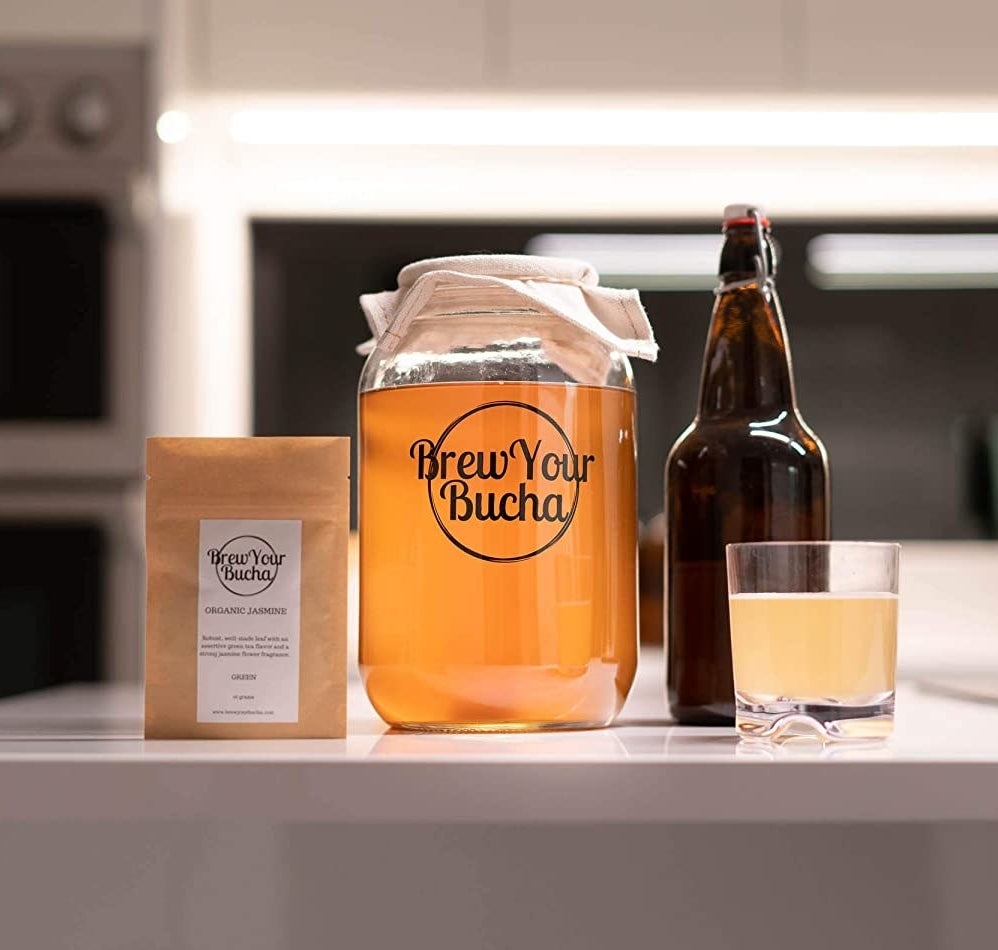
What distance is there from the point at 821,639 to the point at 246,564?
26 centimetres

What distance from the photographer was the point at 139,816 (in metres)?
0.49

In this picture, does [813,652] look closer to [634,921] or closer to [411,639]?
[411,639]

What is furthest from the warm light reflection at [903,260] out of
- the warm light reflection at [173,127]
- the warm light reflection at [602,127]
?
the warm light reflection at [173,127]

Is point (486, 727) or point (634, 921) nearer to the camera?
point (486, 727)

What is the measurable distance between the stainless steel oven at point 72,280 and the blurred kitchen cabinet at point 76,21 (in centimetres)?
9

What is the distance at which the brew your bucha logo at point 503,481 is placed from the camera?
0.61 m

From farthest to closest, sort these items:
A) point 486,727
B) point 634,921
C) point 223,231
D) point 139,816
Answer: point 223,231 → point 634,921 → point 486,727 → point 139,816

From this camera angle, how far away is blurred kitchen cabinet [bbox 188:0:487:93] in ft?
7.25

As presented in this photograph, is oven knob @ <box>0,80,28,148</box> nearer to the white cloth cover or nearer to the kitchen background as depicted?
the kitchen background

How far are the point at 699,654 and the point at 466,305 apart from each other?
21 cm

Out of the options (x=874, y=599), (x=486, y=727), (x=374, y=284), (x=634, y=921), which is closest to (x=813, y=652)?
(x=874, y=599)

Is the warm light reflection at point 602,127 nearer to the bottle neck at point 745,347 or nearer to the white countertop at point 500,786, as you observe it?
the bottle neck at point 745,347

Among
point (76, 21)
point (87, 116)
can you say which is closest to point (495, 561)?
point (87, 116)

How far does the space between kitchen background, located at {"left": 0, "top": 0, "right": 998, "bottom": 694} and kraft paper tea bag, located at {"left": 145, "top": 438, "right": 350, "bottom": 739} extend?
1313 mm
